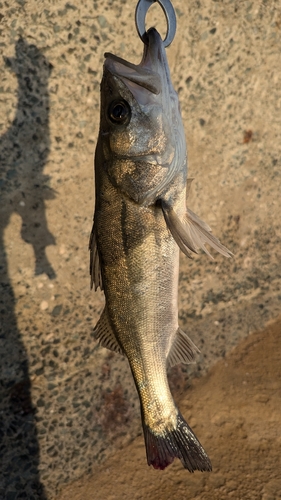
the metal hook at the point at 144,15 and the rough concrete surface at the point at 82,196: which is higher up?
the metal hook at the point at 144,15

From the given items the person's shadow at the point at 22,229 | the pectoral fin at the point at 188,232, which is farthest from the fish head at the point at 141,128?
the person's shadow at the point at 22,229

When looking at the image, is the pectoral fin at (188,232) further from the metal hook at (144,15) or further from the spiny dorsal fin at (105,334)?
the metal hook at (144,15)

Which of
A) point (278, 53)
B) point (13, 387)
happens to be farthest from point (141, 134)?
point (278, 53)

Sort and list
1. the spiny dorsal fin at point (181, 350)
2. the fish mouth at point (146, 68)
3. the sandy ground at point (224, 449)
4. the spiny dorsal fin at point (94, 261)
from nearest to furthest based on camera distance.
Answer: the fish mouth at point (146, 68), the spiny dorsal fin at point (94, 261), the spiny dorsal fin at point (181, 350), the sandy ground at point (224, 449)

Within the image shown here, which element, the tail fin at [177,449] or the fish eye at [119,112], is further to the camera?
the tail fin at [177,449]

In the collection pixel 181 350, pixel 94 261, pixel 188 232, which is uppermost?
pixel 188 232

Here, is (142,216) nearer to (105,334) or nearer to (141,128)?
(141,128)

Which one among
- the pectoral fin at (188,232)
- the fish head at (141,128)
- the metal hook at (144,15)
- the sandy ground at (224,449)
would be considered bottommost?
the sandy ground at (224,449)

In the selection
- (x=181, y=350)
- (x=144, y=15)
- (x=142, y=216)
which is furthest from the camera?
(x=181, y=350)

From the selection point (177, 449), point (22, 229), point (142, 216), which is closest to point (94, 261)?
point (142, 216)
